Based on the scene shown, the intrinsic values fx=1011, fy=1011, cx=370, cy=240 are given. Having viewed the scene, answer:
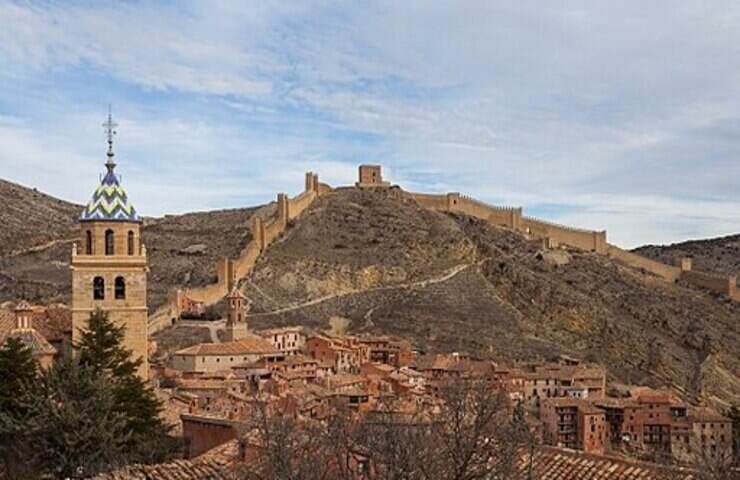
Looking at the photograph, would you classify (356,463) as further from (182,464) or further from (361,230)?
(361,230)

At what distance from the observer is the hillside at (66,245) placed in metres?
60.2

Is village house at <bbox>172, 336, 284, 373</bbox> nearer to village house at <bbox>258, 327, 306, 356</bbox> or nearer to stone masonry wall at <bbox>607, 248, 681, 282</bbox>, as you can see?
village house at <bbox>258, 327, 306, 356</bbox>

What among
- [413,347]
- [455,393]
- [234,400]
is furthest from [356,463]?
[413,347]

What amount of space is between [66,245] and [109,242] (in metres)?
52.6

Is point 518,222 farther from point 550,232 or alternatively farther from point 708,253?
point 708,253

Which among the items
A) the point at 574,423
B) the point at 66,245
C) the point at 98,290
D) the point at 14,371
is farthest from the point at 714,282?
the point at 14,371

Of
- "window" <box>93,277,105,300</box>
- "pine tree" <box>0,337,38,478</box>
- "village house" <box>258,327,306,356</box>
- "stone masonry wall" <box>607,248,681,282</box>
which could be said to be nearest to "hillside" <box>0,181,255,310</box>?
"village house" <box>258,327,306,356</box>

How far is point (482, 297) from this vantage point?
2276 inches

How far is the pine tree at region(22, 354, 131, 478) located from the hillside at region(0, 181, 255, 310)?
3691cm

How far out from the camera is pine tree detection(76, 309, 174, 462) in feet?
50.6

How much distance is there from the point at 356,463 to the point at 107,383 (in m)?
6.48

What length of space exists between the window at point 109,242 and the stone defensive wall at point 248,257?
84.2ft

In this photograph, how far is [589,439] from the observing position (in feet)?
108

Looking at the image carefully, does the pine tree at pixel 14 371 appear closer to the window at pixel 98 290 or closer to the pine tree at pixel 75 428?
the pine tree at pixel 75 428
